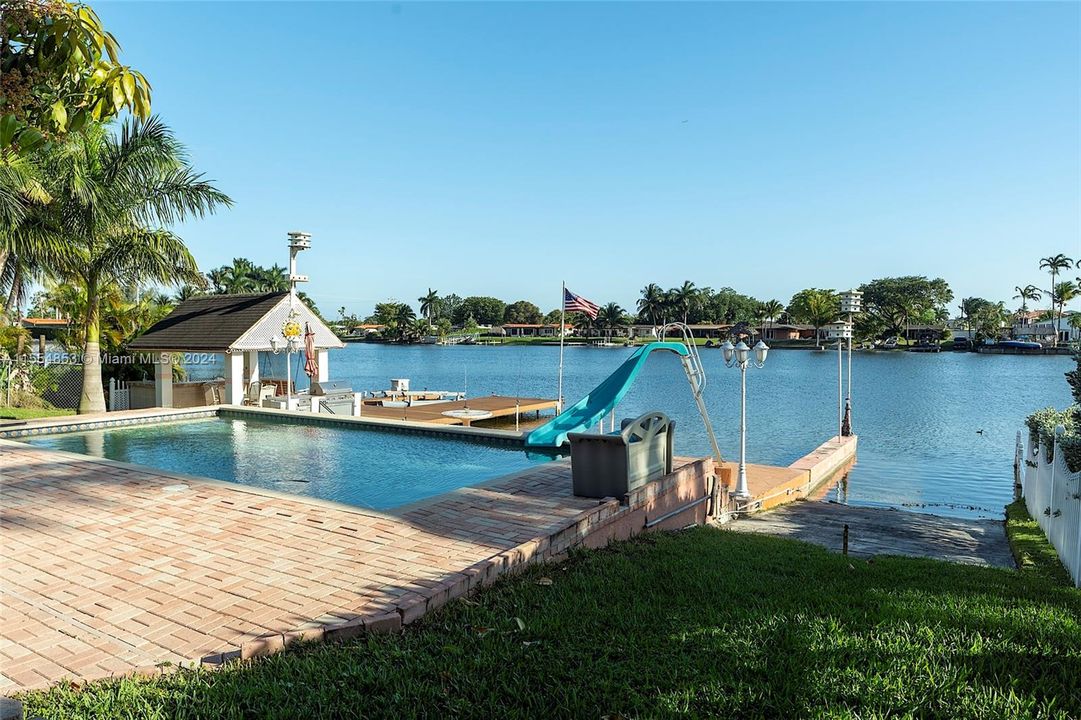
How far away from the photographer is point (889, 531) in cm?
1174

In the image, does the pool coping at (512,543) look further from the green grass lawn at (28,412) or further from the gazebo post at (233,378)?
the gazebo post at (233,378)

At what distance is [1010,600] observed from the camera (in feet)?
18.6

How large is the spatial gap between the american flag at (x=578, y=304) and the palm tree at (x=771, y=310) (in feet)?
424

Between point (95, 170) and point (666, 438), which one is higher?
point (95, 170)

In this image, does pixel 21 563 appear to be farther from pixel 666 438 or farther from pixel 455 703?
pixel 666 438

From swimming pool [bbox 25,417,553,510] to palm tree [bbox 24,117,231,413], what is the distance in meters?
4.41

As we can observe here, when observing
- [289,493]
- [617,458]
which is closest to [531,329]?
[289,493]

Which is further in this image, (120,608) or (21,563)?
(21,563)

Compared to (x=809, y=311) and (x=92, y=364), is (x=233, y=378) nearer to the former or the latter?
(x=92, y=364)

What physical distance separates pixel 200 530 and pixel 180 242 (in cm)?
1518

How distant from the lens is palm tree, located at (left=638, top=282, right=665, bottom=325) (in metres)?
136

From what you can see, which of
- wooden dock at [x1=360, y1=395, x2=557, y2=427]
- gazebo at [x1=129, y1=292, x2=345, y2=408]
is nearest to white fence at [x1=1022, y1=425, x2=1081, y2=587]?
wooden dock at [x1=360, y1=395, x2=557, y2=427]

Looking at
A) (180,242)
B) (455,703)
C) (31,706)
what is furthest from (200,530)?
(180,242)

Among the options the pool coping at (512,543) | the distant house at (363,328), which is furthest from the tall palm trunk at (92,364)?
the distant house at (363,328)
